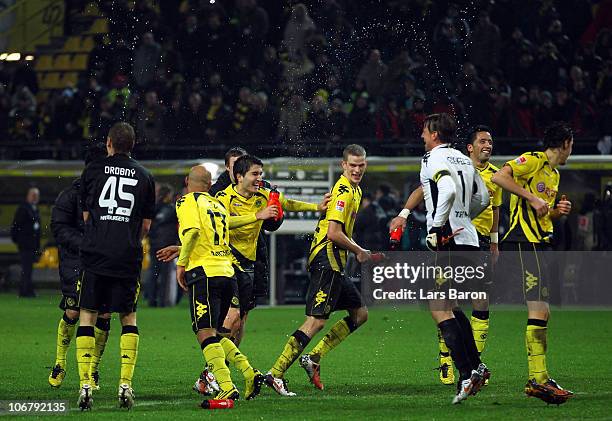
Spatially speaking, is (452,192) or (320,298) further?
(320,298)

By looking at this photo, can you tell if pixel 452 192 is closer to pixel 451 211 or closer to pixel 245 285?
pixel 451 211

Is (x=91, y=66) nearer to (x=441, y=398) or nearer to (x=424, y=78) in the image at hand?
(x=424, y=78)

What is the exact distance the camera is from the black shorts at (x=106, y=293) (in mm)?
8758

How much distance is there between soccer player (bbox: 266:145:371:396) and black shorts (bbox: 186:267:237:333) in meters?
0.94

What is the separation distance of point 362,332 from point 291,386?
5.85m

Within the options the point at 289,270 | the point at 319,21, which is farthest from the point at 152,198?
the point at 319,21

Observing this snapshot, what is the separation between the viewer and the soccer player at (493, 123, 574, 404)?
9180mm

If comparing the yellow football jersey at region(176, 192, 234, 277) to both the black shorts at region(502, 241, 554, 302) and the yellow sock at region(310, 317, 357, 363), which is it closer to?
the yellow sock at region(310, 317, 357, 363)

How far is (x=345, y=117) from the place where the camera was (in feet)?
71.9

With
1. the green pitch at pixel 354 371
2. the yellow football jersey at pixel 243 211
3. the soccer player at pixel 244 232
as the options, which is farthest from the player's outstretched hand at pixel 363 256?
the green pitch at pixel 354 371

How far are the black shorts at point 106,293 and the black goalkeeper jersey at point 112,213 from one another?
A: 7cm

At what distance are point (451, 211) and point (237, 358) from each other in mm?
1904

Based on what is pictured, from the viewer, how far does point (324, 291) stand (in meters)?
10.0

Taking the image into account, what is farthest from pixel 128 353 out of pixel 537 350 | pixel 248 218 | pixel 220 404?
pixel 537 350
